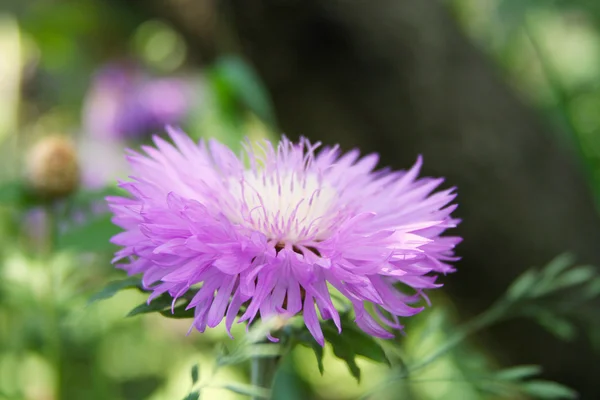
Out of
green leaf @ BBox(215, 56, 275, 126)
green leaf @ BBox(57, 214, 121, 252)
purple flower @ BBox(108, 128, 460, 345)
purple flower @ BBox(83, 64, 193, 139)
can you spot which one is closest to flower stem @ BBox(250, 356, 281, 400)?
purple flower @ BBox(108, 128, 460, 345)

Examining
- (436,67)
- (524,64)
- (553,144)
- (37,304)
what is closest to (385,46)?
(436,67)

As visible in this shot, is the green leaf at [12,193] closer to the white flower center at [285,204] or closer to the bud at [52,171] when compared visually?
the bud at [52,171]

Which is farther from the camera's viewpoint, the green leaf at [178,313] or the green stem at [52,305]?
the green stem at [52,305]

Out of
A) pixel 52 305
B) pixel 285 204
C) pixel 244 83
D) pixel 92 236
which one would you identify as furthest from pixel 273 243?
pixel 244 83

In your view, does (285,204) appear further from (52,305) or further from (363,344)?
(52,305)

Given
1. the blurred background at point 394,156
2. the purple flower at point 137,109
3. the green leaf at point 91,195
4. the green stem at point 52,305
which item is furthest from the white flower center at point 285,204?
the purple flower at point 137,109

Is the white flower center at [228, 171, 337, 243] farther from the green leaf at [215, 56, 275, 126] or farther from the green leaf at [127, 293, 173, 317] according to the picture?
the green leaf at [215, 56, 275, 126]

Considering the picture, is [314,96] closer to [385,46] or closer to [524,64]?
[385,46]

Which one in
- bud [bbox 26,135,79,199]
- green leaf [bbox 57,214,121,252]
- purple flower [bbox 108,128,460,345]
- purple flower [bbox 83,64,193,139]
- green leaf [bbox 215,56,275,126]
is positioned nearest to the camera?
purple flower [bbox 108,128,460,345]
